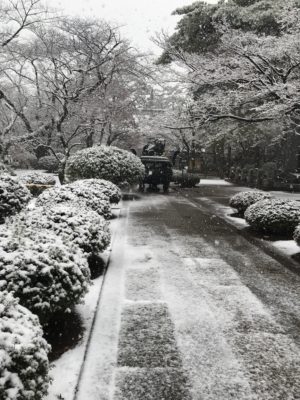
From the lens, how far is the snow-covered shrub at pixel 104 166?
17141 mm

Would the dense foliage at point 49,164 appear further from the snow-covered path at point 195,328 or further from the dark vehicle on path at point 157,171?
the snow-covered path at point 195,328

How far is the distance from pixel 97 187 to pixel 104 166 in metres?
5.10

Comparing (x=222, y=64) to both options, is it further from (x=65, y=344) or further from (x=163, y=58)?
(x=65, y=344)

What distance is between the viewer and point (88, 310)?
5340 millimetres

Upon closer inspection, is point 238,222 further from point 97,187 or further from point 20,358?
point 20,358

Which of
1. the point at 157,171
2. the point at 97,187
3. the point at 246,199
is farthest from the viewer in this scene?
the point at 157,171

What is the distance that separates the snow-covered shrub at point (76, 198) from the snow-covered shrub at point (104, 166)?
235 inches

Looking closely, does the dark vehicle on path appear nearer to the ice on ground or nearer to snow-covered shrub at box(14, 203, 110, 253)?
snow-covered shrub at box(14, 203, 110, 253)

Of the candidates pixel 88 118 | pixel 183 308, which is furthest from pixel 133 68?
pixel 183 308

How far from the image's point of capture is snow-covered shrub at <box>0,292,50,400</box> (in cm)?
256

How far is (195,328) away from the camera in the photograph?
4797 mm

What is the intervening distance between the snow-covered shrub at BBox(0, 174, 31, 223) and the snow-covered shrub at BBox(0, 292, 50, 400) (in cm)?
734

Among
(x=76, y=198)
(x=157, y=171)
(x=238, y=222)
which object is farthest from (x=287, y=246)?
(x=157, y=171)

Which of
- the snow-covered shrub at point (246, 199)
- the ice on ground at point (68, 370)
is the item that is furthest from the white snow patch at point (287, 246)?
the ice on ground at point (68, 370)
